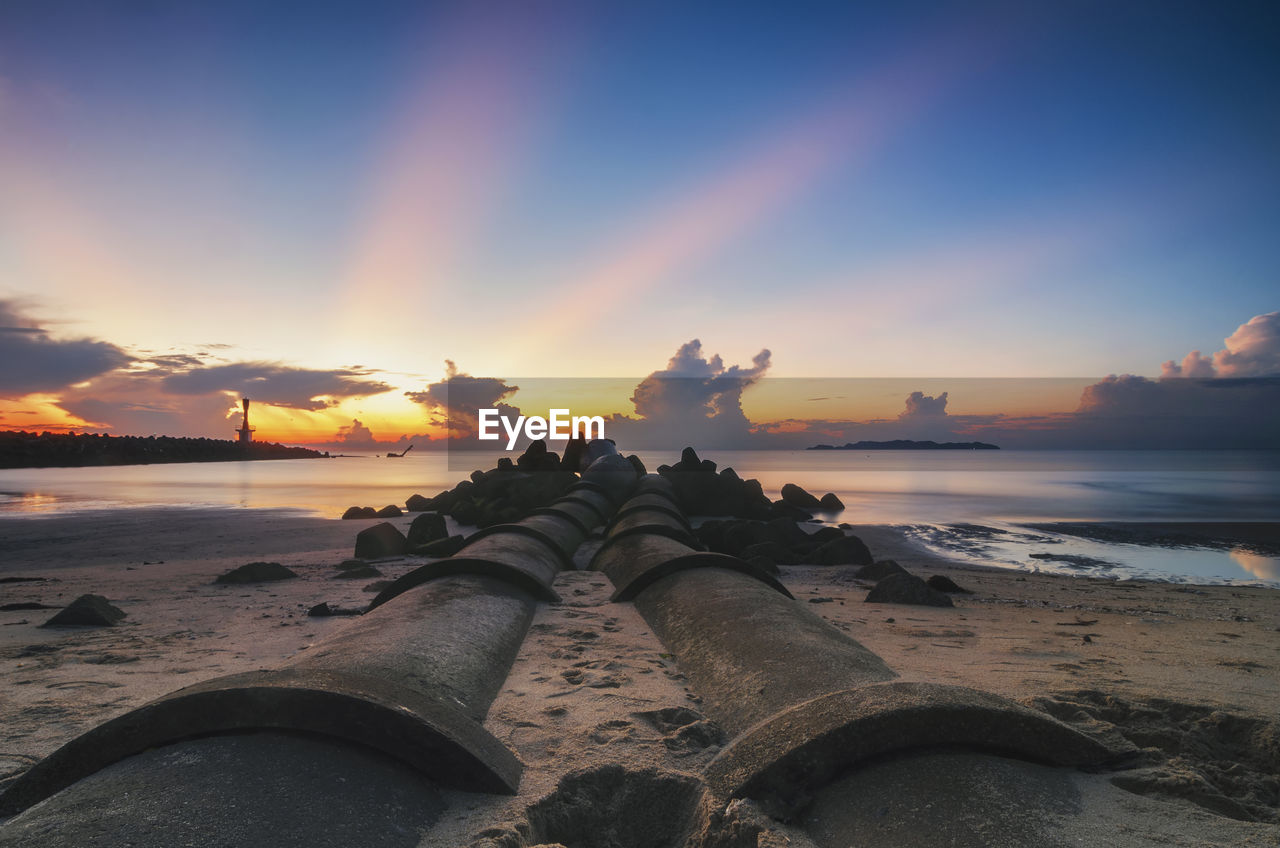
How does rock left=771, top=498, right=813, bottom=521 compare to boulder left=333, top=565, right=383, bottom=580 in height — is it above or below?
below

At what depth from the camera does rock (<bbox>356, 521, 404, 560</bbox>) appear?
883 cm

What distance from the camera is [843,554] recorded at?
9406 mm

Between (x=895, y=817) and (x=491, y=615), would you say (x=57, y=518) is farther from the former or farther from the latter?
(x=895, y=817)

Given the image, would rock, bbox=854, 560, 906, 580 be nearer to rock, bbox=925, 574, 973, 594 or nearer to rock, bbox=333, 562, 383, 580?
rock, bbox=925, 574, 973, 594

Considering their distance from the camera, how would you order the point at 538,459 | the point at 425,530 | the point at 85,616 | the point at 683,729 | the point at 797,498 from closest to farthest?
1. the point at 683,729
2. the point at 85,616
3. the point at 425,530
4. the point at 538,459
5. the point at 797,498

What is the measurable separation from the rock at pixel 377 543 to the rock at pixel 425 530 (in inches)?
12.9

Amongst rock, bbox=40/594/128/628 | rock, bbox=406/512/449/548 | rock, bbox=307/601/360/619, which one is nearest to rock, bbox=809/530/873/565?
rock, bbox=406/512/449/548

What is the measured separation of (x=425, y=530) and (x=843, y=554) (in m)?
5.74

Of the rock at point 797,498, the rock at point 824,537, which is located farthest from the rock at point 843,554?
the rock at point 797,498

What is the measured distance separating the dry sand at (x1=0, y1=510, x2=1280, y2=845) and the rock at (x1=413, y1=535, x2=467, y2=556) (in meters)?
0.46

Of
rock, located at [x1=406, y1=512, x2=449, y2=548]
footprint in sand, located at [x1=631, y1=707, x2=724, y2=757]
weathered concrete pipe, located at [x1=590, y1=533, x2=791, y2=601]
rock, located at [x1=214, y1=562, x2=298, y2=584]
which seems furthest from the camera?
rock, located at [x1=406, y1=512, x2=449, y2=548]

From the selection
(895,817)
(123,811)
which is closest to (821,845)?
(895,817)

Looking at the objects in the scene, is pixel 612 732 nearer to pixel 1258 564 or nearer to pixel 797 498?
pixel 1258 564

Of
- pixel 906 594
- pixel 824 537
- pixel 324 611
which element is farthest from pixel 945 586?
pixel 324 611
